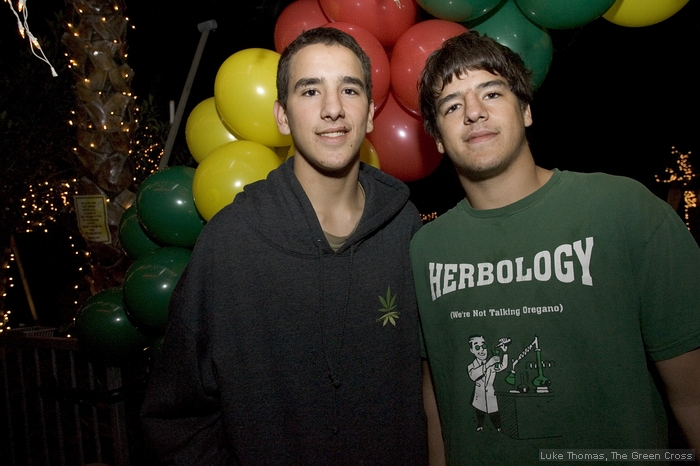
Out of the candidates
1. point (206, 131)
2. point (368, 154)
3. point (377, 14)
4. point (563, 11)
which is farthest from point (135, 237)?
point (563, 11)

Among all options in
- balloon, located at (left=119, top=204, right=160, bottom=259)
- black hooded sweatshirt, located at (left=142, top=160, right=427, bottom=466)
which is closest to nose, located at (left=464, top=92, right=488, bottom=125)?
black hooded sweatshirt, located at (left=142, top=160, right=427, bottom=466)

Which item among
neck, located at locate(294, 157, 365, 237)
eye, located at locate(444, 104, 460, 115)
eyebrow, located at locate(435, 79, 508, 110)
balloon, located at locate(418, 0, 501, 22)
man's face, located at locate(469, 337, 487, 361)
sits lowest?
man's face, located at locate(469, 337, 487, 361)

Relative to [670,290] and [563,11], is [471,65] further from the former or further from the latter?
[670,290]

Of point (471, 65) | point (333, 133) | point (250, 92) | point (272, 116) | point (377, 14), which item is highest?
point (377, 14)

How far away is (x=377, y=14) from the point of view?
236cm

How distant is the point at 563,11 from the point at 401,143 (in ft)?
3.37

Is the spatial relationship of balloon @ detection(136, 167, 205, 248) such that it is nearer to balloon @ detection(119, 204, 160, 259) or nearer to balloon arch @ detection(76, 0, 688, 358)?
balloon arch @ detection(76, 0, 688, 358)

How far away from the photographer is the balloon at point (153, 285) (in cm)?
239

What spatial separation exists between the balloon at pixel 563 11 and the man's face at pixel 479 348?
1.72 meters

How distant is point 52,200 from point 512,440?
22.0 ft

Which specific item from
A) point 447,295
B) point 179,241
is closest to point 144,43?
point 179,241

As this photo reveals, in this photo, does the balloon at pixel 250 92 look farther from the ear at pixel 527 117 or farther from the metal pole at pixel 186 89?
the ear at pixel 527 117

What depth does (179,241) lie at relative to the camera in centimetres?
259

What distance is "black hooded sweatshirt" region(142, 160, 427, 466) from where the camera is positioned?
150 cm
